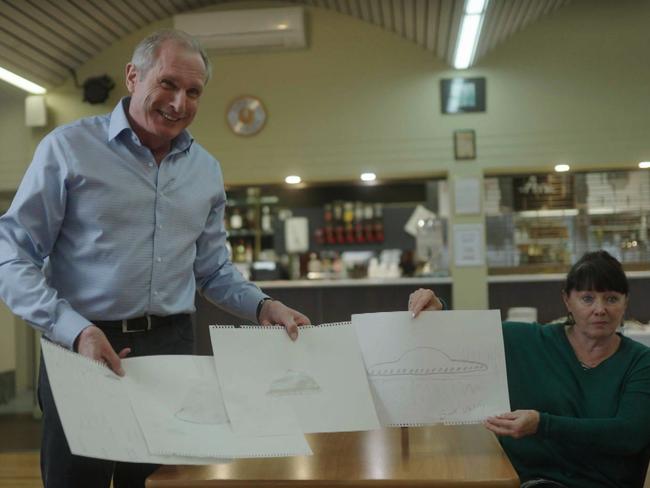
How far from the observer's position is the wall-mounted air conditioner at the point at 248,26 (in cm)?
684

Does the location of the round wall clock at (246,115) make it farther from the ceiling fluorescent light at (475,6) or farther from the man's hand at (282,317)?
the man's hand at (282,317)

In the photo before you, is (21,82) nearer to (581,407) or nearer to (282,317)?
(282,317)

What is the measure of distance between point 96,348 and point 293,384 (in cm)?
43

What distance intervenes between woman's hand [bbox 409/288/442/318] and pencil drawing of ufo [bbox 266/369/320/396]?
29 cm

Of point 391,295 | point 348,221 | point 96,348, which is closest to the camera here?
point 96,348

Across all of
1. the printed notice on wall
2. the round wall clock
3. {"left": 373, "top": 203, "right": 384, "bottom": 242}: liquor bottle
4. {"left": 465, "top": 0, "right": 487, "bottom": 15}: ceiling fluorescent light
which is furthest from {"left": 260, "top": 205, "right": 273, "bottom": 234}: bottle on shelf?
{"left": 465, "top": 0, "right": 487, "bottom": 15}: ceiling fluorescent light

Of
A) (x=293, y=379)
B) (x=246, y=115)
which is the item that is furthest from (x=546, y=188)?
(x=293, y=379)

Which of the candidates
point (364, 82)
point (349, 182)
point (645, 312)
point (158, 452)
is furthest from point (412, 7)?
point (158, 452)

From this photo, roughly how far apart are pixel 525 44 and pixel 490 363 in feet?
19.1

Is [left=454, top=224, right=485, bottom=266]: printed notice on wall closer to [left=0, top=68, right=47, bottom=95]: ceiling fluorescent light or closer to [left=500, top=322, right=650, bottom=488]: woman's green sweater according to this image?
[left=0, top=68, right=47, bottom=95]: ceiling fluorescent light

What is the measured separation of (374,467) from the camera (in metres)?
1.51

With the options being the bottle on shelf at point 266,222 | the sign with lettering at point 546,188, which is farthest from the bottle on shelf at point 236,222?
the sign with lettering at point 546,188

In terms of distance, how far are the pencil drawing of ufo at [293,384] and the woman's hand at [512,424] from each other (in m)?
0.41

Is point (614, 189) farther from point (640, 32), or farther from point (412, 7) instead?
point (412, 7)
